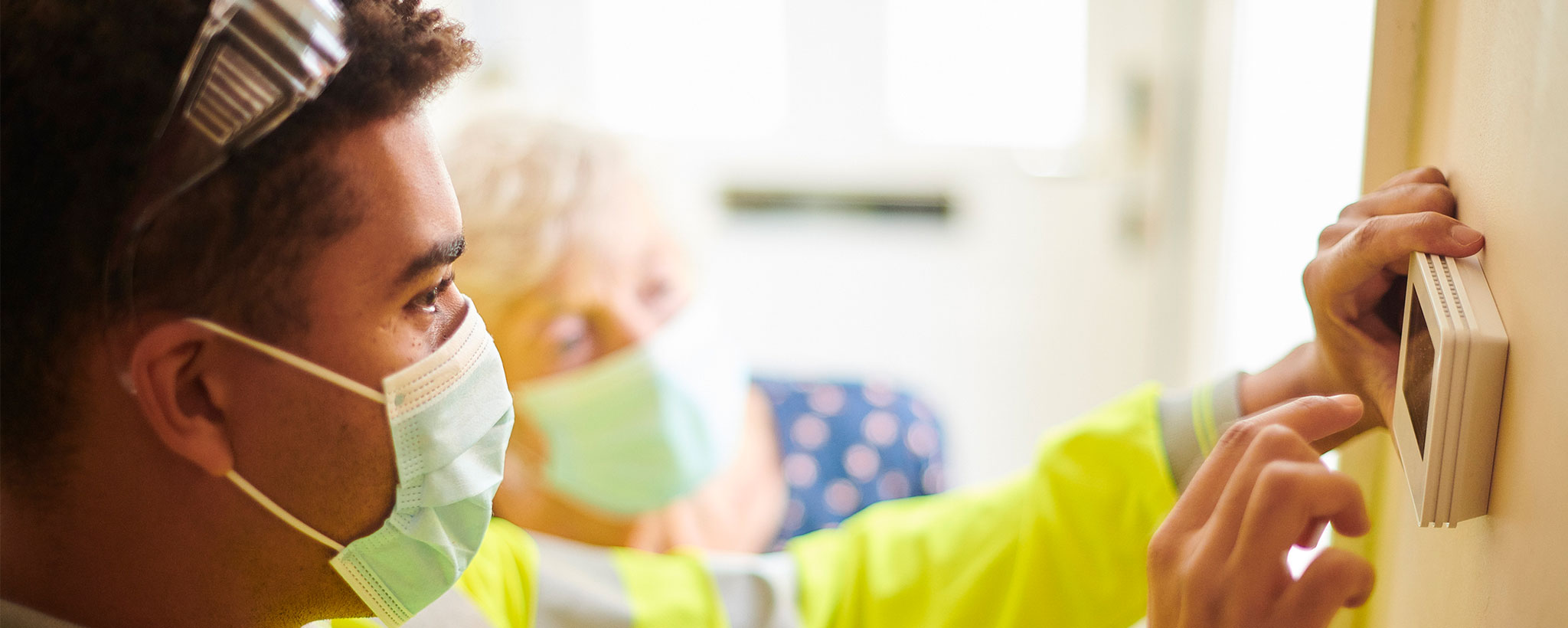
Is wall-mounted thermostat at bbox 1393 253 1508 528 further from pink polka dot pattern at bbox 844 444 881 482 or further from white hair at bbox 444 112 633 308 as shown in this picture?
pink polka dot pattern at bbox 844 444 881 482

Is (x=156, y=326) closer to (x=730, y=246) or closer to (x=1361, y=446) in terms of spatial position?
(x=1361, y=446)

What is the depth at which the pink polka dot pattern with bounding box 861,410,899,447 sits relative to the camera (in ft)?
5.01

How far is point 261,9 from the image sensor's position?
1.48ft

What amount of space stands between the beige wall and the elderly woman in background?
70 centimetres

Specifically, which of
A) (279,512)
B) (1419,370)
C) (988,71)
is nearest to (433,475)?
(279,512)

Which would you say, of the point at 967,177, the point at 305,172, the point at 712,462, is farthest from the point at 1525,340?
the point at 967,177

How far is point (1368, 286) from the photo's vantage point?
0.60 meters

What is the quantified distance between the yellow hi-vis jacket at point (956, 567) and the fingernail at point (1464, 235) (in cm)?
19

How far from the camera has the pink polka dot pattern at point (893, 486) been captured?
1.49m

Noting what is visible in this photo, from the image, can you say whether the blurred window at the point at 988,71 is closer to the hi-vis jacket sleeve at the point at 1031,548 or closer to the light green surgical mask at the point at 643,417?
the light green surgical mask at the point at 643,417

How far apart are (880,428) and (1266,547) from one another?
1.08 metres

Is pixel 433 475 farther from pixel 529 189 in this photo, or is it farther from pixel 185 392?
pixel 529 189

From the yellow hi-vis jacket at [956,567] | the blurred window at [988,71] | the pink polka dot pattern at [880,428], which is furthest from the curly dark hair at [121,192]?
the blurred window at [988,71]

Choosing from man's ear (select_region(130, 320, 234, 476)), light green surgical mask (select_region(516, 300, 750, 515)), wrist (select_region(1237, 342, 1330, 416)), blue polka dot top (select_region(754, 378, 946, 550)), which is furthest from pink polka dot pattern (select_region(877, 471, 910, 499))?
man's ear (select_region(130, 320, 234, 476))
